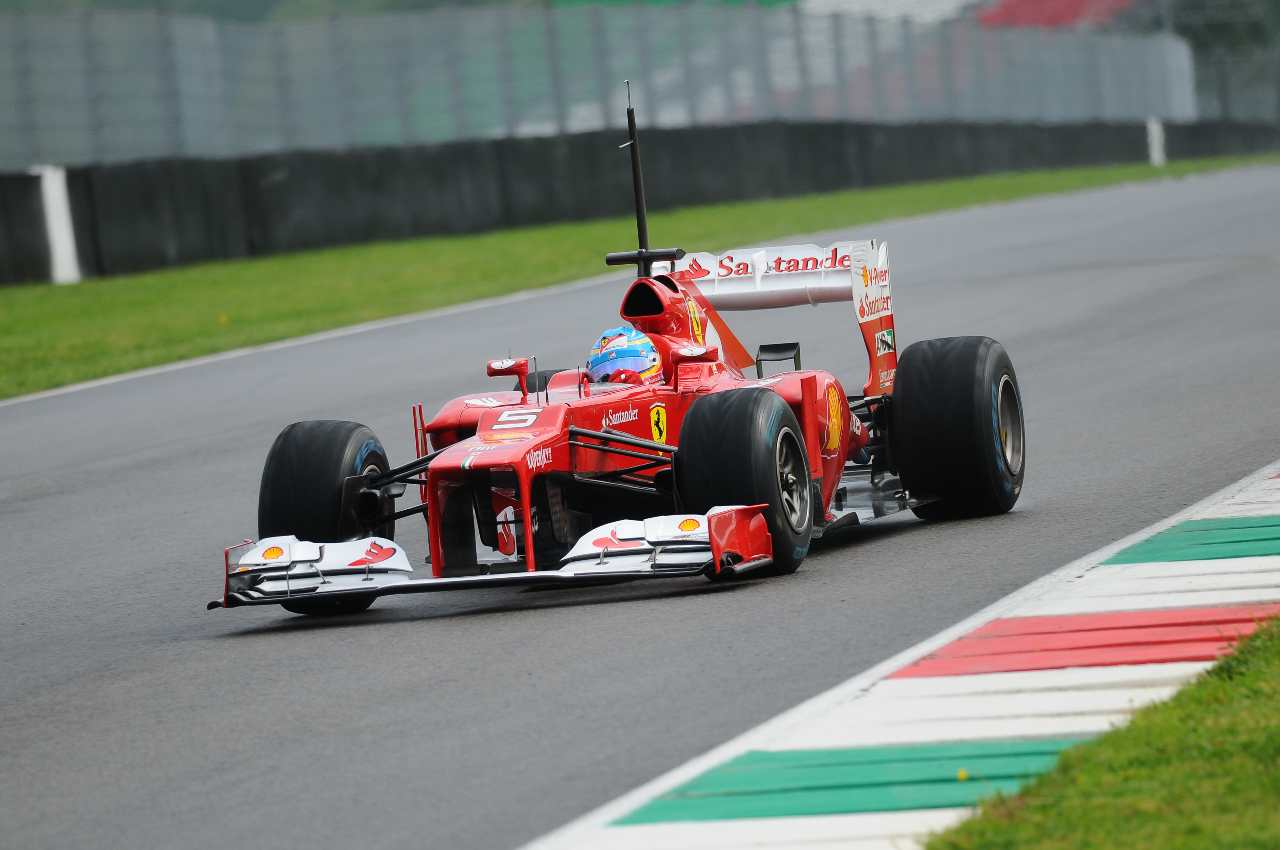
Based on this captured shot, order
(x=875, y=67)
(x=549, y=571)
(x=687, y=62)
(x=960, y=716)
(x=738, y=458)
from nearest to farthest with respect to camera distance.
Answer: (x=960, y=716), (x=549, y=571), (x=738, y=458), (x=687, y=62), (x=875, y=67)

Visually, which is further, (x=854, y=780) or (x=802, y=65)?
(x=802, y=65)

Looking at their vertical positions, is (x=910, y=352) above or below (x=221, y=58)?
below

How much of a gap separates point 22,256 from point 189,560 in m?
14.9

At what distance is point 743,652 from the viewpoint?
707cm

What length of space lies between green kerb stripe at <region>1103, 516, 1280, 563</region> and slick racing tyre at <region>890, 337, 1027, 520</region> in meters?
1.29

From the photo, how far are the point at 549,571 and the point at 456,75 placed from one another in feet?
77.6

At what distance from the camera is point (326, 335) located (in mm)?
21453

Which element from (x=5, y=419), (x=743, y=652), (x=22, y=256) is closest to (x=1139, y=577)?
(x=743, y=652)

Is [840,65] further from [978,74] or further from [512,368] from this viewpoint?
[512,368]

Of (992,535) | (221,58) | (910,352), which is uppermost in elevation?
(221,58)

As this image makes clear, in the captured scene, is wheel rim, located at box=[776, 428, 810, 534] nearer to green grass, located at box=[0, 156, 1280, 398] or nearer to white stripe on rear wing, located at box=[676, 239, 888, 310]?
white stripe on rear wing, located at box=[676, 239, 888, 310]

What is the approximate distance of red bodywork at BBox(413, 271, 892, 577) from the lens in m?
8.55

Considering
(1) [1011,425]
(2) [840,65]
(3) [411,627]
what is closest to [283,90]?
(2) [840,65]

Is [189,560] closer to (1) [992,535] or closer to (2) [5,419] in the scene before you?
(1) [992,535]
